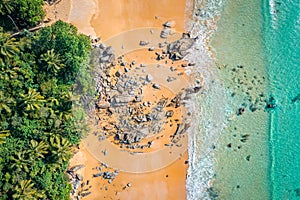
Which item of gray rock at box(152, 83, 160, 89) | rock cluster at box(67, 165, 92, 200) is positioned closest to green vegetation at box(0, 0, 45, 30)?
gray rock at box(152, 83, 160, 89)

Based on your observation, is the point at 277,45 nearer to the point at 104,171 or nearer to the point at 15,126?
the point at 104,171

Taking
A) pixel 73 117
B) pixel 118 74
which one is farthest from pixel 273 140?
pixel 73 117

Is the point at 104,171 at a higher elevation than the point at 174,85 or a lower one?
lower

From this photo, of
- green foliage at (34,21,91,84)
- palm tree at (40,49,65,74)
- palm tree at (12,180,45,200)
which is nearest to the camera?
palm tree at (12,180,45,200)

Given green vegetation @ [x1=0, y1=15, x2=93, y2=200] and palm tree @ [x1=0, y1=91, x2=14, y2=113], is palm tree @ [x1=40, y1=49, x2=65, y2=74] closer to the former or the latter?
green vegetation @ [x1=0, y1=15, x2=93, y2=200]

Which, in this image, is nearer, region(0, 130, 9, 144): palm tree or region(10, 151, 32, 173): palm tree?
region(0, 130, 9, 144): palm tree

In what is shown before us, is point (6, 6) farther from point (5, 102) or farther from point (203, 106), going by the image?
point (203, 106)
